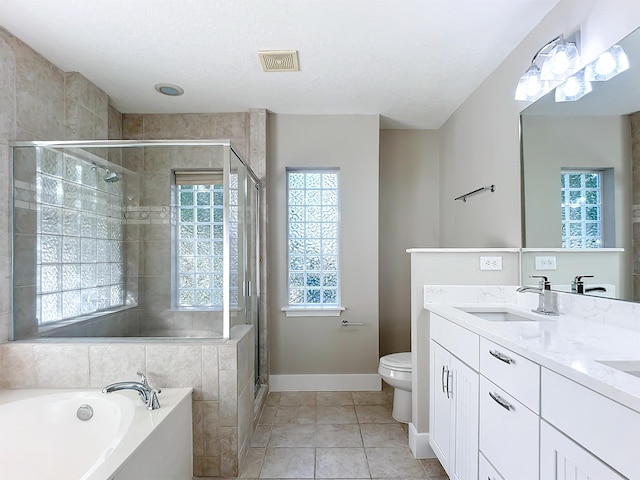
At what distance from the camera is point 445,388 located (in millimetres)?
1732

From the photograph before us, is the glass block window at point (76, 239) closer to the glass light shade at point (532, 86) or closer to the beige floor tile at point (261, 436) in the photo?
the beige floor tile at point (261, 436)

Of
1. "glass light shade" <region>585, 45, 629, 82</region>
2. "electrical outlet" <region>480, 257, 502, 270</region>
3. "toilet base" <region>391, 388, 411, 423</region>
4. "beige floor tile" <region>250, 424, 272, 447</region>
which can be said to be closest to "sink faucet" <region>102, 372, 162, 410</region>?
"beige floor tile" <region>250, 424, 272, 447</region>

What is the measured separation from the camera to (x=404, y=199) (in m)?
3.53

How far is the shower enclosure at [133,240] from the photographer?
210 cm

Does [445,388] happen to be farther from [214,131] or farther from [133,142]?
[214,131]

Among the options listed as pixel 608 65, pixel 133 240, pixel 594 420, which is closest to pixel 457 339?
pixel 594 420

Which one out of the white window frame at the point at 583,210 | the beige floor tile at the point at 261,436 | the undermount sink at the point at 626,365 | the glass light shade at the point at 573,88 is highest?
the glass light shade at the point at 573,88

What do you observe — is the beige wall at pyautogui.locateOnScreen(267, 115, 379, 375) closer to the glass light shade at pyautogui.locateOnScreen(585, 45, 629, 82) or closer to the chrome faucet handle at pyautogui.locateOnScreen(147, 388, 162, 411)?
the chrome faucet handle at pyautogui.locateOnScreen(147, 388, 162, 411)

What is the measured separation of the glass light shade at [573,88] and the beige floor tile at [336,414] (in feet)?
7.81

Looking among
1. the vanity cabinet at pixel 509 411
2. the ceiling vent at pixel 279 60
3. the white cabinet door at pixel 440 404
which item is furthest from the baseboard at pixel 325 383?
the ceiling vent at pixel 279 60

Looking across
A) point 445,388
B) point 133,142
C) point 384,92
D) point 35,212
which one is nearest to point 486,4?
point 384,92

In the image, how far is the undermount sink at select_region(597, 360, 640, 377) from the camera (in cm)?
94

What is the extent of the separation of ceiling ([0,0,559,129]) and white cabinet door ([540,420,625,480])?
1.91 metres

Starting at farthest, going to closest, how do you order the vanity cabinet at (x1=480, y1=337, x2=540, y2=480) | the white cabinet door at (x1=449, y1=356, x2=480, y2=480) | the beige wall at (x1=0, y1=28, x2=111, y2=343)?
the beige wall at (x1=0, y1=28, x2=111, y2=343) < the white cabinet door at (x1=449, y1=356, x2=480, y2=480) < the vanity cabinet at (x1=480, y1=337, x2=540, y2=480)
